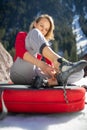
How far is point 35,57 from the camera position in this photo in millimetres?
3318

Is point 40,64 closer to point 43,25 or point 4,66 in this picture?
point 43,25

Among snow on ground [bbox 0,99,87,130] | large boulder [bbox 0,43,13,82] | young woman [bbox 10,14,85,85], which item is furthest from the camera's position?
large boulder [bbox 0,43,13,82]

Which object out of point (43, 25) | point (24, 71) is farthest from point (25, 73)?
point (43, 25)

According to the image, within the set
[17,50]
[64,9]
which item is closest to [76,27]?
[64,9]

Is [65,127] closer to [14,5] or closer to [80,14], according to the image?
[14,5]

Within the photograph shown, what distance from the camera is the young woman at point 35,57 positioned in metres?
3.17

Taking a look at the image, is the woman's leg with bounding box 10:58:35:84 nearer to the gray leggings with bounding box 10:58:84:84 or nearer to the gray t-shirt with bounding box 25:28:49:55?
the gray leggings with bounding box 10:58:84:84

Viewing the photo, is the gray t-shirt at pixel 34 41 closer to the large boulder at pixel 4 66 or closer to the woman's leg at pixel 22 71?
the woman's leg at pixel 22 71

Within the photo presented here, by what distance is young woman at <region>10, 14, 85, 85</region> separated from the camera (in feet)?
10.4

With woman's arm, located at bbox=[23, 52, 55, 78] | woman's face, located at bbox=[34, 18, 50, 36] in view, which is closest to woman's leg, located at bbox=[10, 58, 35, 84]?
woman's arm, located at bbox=[23, 52, 55, 78]

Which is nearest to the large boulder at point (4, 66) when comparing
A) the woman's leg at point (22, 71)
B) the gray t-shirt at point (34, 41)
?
the woman's leg at point (22, 71)

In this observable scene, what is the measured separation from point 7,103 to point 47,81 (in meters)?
0.51

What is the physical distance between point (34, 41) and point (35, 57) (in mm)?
186

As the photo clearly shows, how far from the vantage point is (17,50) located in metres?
3.45
